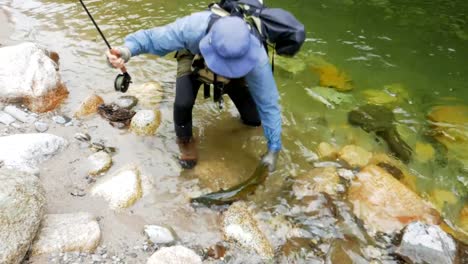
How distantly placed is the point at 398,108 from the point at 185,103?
3.52 meters

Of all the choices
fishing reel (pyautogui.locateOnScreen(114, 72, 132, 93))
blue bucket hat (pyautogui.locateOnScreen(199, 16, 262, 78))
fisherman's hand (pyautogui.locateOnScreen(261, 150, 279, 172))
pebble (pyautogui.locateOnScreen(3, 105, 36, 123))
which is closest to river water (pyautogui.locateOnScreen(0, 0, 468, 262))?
fisherman's hand (pyautogui.locateOnScreen(261, 150, 279, 172))

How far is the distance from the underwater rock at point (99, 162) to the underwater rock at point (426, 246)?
3.22m

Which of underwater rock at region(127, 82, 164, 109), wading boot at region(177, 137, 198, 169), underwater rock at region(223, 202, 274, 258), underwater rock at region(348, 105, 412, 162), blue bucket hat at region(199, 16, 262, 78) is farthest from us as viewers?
underwater rock at region(127, 82, 164, 109)

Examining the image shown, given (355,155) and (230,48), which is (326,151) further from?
(230,48)

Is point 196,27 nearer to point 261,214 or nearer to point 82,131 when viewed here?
point 261,214

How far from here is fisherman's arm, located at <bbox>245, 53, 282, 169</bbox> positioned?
154 inches

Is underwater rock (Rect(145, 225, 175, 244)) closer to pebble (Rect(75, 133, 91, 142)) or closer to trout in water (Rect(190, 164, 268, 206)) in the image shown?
trout in water (Rect(190, 164, 268, 206))

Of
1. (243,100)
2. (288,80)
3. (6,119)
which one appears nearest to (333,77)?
(288,80)

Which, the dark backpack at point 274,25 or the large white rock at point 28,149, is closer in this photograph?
the dark backpack at point 274,25

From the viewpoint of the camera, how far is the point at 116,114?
18.8ft

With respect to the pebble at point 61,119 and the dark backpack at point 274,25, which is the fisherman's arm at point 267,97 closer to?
the dark backpack at point 274,25

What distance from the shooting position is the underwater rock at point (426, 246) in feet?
13.0

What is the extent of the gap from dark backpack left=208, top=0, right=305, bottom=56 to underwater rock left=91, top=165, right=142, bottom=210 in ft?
6.27

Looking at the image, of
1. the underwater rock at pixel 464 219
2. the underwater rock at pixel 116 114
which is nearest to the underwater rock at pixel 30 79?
the underwater rock at pixel 116 114
